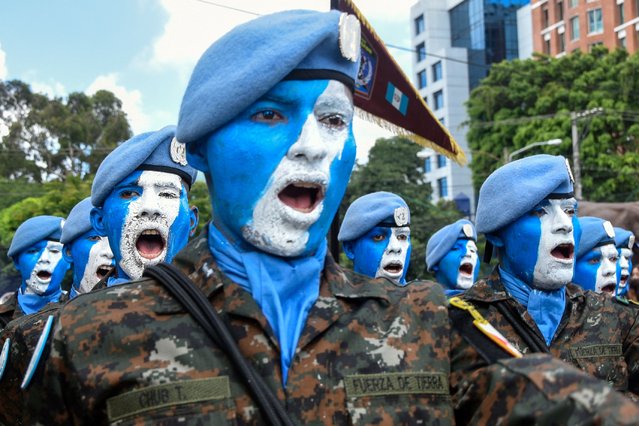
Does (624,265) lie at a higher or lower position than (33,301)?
higher

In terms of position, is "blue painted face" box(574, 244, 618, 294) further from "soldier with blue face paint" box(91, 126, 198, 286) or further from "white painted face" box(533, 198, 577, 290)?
"soldier with blue face paint" box(91, 126, 198, 286)

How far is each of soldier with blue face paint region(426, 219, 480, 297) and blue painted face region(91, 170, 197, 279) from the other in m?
4.38

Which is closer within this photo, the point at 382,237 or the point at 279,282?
the point at 279,282

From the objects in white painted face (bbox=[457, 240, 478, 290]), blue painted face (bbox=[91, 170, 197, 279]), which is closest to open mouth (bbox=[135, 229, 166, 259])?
blue painted face (bbox=[91, 170, 197, 279])

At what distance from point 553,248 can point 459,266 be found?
13.5 feet

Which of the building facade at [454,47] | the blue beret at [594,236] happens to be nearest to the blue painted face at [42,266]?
the blue beret at [594,236]

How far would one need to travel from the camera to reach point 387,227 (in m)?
7.48

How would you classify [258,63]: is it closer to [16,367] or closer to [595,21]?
[16,367]

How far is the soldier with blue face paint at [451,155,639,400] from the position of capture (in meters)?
4.79

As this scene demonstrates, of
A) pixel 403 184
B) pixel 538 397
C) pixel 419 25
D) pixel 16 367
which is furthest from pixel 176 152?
pixel 419 25

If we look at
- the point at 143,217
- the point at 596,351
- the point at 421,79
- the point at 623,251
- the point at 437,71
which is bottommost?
the point at 596,351

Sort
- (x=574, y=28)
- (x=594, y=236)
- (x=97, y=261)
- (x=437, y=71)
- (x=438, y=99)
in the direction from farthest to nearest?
1. (x=437, y=71)
2. (x=438, y=99)
3. (x=574, y=28)
4. (x=594, y=236)
5. (x=97, y=261)

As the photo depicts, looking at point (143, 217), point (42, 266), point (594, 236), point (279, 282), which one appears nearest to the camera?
point (279, 282)

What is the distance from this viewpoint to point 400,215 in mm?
7434
